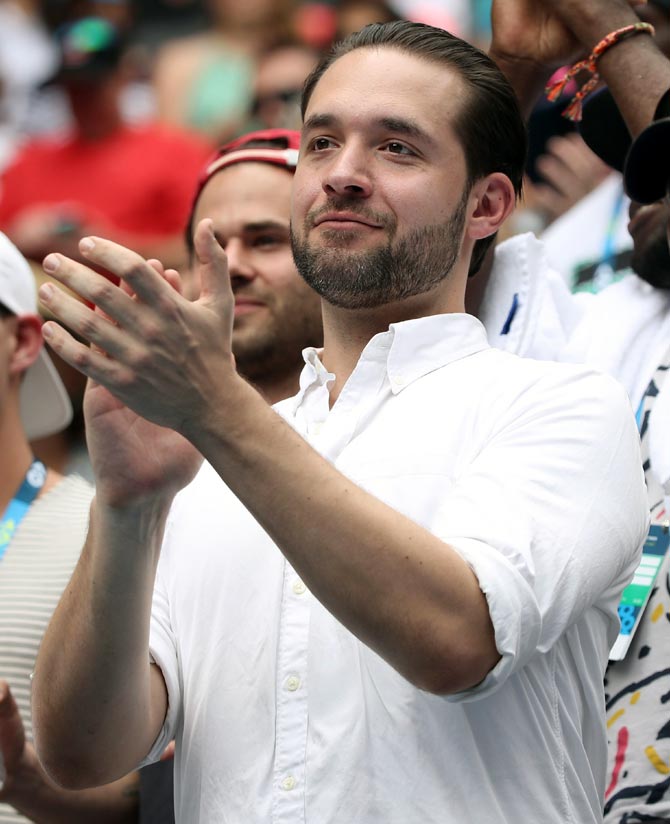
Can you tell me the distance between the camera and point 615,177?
4617 mm

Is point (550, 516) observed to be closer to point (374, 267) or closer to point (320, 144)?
point (374, 267)

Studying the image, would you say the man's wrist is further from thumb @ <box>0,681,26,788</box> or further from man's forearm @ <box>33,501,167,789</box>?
thumb @ <box>0,681,26,788</box>

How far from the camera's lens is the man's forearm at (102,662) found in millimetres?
1983

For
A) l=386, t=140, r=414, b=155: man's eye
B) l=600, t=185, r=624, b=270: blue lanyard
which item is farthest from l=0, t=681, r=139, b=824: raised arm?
l=600, t=185, r=624, b=270: blue lanyard

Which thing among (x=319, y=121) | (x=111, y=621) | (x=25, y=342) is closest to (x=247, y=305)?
(x=25, y=342)

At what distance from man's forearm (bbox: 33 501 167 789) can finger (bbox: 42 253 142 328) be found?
37cm

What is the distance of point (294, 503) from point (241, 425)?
0.38 feet

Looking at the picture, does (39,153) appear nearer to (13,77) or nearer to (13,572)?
(13,77)

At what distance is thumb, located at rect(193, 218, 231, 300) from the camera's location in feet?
5.74

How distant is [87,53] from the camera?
5492 mm

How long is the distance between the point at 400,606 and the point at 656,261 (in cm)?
146

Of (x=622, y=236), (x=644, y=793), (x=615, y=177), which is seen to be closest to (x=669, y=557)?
(x=644, y=793)

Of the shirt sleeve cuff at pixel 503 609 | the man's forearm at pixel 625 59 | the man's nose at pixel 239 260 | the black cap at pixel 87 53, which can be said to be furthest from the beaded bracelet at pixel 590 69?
the black cap at pixel 87 53

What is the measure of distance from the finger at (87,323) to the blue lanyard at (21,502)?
151 cm
